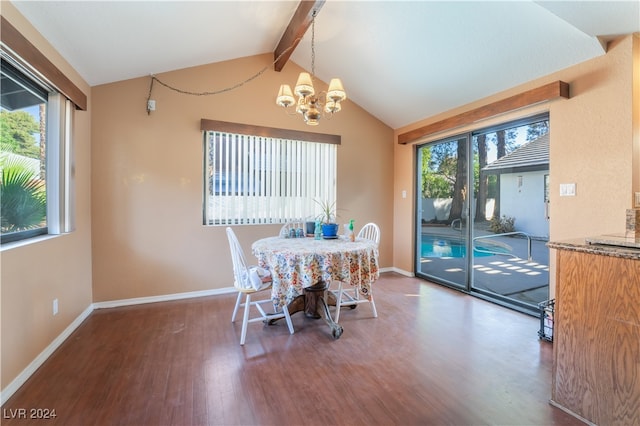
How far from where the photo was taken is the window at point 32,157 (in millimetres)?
1936

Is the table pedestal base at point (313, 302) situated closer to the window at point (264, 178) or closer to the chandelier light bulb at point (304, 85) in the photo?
the window at point (264, 178)

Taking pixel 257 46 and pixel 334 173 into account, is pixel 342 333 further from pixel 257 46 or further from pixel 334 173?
pixel 257 46

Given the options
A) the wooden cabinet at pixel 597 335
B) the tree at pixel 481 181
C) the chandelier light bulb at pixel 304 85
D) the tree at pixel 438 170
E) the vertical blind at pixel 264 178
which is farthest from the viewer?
the tree at pixel 438 170

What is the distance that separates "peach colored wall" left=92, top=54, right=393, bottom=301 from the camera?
3.28 metres

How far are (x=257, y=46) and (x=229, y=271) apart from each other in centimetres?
296

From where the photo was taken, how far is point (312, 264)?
7.93 ft

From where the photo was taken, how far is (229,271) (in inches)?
153

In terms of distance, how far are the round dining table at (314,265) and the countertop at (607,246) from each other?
1384mm

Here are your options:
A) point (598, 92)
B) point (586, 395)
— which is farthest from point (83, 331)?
point (598, 92)

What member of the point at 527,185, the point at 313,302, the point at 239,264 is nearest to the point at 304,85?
the point at 239,264

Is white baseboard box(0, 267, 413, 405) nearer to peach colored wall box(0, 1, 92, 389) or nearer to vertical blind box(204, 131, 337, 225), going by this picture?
peach colored wall box(0, 1, 92, 389)

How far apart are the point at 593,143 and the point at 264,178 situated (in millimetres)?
3534

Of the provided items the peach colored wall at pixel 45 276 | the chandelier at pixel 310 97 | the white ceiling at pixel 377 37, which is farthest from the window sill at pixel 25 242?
the chandelier at pixel 310 97

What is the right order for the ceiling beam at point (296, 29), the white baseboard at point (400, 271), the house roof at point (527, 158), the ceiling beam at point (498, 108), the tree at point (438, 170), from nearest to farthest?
the ceiling beam at point (498, 108) → the ceiling beam at point (296, 29) → the house roof at point (527, 158) → the tree at point (438, 170) → the white baseboard at point (400, 271)
